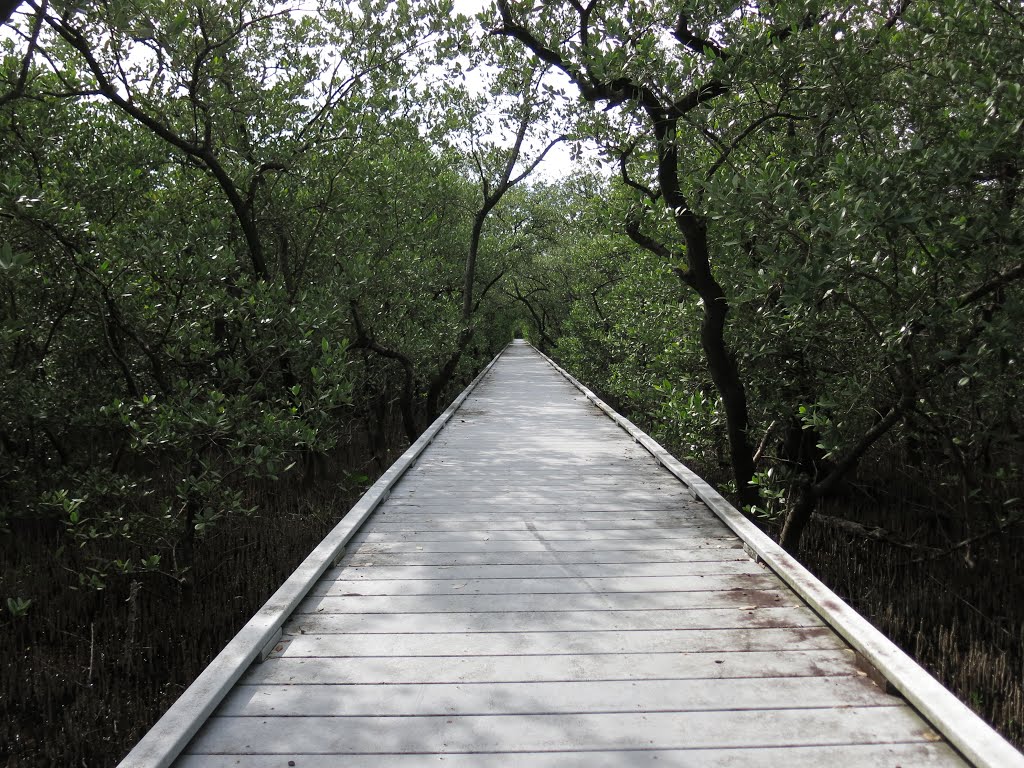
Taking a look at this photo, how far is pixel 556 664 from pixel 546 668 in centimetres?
4

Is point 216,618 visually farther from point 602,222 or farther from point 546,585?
point 602,222

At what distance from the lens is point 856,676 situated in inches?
79.5

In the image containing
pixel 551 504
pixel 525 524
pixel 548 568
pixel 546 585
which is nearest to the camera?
pixel 546 585

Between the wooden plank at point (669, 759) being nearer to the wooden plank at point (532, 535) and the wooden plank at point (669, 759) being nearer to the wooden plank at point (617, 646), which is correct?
the wooden plank at point (617, 646)

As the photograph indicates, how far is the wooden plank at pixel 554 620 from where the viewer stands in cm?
237

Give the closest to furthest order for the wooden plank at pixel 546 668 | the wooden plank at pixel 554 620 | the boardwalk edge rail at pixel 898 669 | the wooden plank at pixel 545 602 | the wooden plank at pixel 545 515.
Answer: the boardwalk edge rail at pixel 898 669 → the wooden plank at pixel 546 668 → the wooden plank at pixel 554 620 → the wooden plank at pixel 545 602 → the wooden plank at pixel 545 515

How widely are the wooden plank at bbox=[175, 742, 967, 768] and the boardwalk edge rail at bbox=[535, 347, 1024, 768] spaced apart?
60 millimetres

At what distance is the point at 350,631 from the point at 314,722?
52cm

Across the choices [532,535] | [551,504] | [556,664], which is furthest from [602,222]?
[556,664]

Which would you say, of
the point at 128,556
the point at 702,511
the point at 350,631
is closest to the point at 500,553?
the point at 350,631

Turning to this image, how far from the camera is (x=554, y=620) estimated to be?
7.98 ft

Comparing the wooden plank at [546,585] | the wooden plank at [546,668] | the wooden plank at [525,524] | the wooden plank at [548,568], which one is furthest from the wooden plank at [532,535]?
the wooden plank at [546,668]

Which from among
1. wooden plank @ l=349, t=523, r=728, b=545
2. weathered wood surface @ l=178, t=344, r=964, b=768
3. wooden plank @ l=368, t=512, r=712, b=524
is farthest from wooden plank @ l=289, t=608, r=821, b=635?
wooden plank @ l=368, t=512, r=712, b=524

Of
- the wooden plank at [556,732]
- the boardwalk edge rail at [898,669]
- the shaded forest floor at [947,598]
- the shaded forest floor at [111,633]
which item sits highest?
the boardwalk edge rail at [898,669]
